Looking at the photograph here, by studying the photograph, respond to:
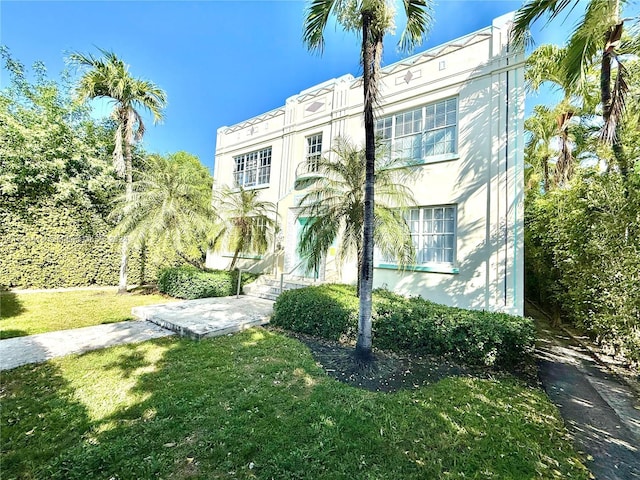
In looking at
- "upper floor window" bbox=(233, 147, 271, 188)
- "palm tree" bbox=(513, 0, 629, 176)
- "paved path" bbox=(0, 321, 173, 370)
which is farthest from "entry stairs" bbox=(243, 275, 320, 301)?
"palm tree" bbox=(513, 0, 629, 176)

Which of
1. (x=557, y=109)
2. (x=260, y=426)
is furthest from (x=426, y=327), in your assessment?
(x=557, y=109)

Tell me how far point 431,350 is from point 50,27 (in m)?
13.9

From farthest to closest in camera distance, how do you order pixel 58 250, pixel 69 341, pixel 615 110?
pixel 58 250 → pixel 69 341 → pixel 615 110

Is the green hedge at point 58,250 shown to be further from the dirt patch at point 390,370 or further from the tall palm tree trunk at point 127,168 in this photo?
the dirt patch at point 390,370

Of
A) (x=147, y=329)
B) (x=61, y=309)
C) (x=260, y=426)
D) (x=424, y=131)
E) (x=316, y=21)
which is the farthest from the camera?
(x=424, y=131)

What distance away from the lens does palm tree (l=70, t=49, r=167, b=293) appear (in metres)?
10.3

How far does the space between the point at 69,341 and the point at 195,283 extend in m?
4.93

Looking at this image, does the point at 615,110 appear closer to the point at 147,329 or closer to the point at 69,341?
the point at 147,329

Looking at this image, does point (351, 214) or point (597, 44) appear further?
point (351, 214)

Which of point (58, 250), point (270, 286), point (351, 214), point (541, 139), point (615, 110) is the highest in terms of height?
point (541, 139)

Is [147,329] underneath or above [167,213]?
underneath

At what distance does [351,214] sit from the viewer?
697cm

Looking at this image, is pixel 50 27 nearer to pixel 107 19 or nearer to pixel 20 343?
pixel 107 19

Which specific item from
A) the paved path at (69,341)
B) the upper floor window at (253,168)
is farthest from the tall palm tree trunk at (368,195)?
the upper floor window at (253,168)
